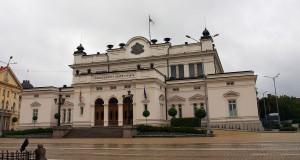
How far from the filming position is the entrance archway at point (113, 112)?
4012 centimetres

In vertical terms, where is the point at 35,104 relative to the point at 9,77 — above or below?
below

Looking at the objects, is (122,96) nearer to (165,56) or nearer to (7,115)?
(165,56)

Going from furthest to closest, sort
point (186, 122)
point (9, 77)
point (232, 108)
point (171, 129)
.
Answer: point (9, 77), point (232, 108), point (186, 122), point (171, 129)

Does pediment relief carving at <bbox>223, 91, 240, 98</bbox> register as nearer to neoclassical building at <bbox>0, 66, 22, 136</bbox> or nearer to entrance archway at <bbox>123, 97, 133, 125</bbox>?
entrance archway at <bbox>123, 97, 133, 125</bbox>

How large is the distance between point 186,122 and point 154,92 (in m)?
6.16

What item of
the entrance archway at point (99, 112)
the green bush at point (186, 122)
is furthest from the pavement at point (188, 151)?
the entrance archway at point (99, 112)

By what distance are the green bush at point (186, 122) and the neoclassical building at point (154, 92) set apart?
2.22 meters

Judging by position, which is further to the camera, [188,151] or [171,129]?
[171,129]

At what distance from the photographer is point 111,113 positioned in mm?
40469

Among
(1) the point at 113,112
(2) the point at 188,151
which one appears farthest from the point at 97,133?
(2) the point at 188,151

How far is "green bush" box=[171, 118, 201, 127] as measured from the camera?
37.3 metres

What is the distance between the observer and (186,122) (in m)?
37.8

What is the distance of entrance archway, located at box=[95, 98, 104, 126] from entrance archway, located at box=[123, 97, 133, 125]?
360 cm

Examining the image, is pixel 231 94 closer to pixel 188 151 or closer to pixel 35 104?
pixel 188 151
